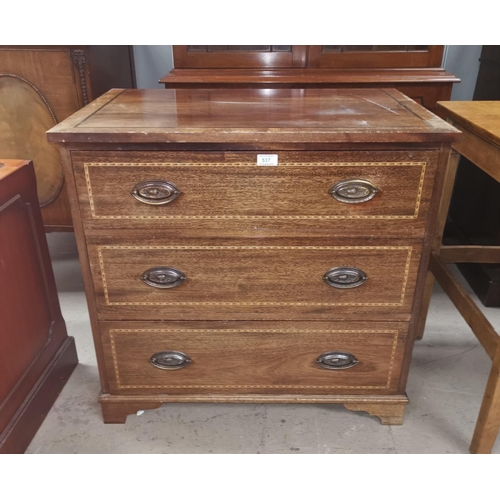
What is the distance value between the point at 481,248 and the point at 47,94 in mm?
1993

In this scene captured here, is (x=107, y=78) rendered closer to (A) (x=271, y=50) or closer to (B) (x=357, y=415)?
(A) (x=271, y=50)

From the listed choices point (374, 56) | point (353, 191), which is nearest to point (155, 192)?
point (353, 191)

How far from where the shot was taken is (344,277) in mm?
1511

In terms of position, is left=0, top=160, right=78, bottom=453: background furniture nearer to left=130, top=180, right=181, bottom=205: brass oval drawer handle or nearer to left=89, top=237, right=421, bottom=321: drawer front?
left=89, top=237, right=421, bottom=321: drawer front

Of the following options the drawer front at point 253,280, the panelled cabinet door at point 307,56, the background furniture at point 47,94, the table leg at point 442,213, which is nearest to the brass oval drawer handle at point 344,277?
the drawer front at point 253,280

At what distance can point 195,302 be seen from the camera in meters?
1.56

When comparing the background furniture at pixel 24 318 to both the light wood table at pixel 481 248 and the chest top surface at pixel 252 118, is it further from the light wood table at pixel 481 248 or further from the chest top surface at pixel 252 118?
the light wood table at pixel 481 248

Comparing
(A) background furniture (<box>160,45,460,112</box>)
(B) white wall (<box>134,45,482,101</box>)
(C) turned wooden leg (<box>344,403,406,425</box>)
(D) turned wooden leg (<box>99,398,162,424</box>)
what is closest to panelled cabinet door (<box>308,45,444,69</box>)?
(A) background furniture (<box>160,45,460,112</box>)

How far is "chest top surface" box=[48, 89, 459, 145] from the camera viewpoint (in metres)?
1.31

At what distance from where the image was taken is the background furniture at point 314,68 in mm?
2152

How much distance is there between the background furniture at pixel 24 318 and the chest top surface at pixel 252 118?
401 mm

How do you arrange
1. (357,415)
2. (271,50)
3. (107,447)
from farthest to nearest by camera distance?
(271,50) < (357,415) < (107,447)

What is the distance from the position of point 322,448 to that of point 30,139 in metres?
1.85

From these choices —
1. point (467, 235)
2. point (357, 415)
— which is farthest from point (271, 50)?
point (357, 415)
